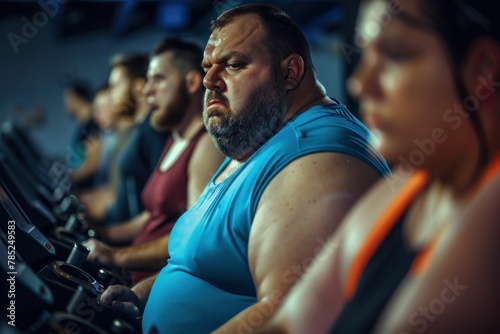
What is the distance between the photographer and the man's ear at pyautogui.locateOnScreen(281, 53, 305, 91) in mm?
1467

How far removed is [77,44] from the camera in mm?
7879

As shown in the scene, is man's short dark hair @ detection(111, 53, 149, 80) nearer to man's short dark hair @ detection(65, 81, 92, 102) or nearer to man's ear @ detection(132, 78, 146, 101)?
man's ear @ detection(132, 78, 146, 101)

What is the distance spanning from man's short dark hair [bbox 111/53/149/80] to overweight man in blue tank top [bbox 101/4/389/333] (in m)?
2.11

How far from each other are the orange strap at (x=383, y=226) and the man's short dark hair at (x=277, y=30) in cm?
59

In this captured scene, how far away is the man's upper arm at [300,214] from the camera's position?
1198 mm

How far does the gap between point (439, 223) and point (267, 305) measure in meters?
0.41

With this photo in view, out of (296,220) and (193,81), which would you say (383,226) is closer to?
(296,220)

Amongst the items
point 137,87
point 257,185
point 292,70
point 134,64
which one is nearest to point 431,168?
point 257,185

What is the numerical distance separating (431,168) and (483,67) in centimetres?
14

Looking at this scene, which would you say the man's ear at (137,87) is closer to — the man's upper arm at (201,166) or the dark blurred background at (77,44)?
the man's upper arm at (201,166)

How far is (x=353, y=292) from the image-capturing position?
3.08ft

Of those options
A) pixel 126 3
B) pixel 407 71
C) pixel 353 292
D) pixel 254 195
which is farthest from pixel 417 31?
pixel 126 3

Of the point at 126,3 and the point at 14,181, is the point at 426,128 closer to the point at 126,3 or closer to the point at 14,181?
the point at 14,181

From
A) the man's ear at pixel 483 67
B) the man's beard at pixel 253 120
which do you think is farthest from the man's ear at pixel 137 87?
the man's ear at pixel 483 67
